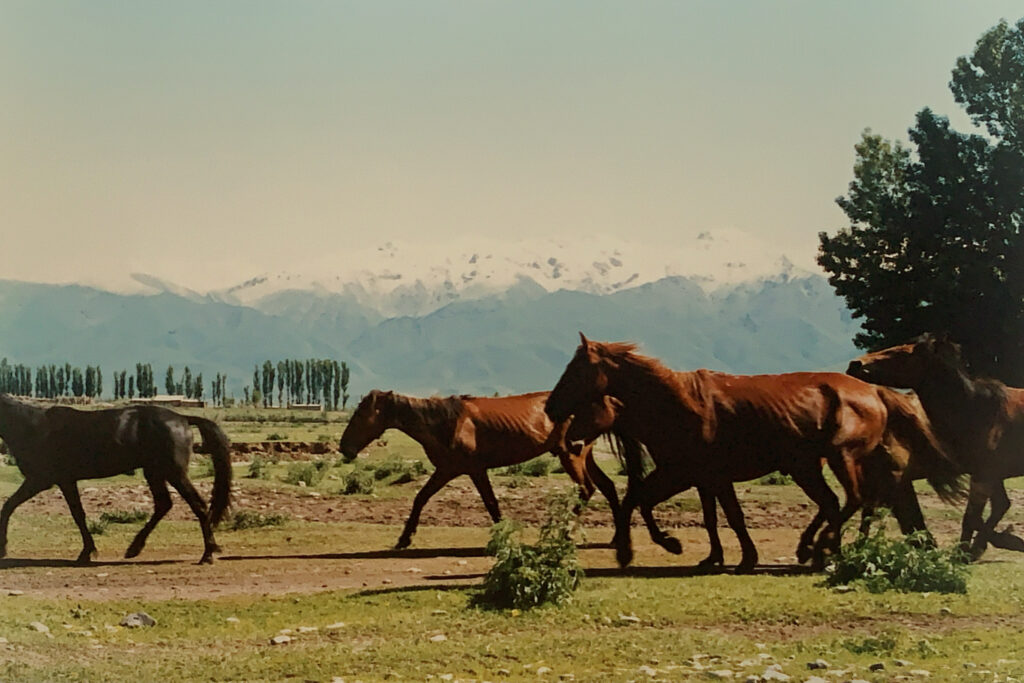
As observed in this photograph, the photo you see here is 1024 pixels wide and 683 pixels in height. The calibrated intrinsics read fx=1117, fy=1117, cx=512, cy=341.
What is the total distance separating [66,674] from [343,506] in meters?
10.8

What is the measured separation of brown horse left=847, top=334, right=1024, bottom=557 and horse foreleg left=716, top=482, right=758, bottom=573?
209 cm

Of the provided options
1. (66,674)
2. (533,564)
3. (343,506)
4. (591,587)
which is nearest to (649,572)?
(591,587)

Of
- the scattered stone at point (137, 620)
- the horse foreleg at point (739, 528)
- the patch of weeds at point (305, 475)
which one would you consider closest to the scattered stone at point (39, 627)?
the scattered stone at point (137, 620)

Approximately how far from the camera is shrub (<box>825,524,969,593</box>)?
10.9m

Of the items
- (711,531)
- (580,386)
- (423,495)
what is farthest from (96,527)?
(711,531)

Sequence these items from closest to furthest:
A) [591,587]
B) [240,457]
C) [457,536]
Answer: [591,587] → [457,536] → [240,457]

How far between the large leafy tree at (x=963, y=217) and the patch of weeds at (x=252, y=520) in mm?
10627

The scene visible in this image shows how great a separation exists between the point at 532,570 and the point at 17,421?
7.81 meters

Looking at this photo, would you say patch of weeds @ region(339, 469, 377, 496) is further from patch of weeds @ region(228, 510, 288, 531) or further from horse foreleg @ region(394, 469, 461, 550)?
horse foreleg @ region(394, 469, 461, 550)

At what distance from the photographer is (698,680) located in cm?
839

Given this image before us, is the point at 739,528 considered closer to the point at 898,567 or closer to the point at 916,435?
the point at 898,567

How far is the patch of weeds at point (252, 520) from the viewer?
17.1 meters

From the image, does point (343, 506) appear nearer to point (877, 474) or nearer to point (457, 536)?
point (457, 536)

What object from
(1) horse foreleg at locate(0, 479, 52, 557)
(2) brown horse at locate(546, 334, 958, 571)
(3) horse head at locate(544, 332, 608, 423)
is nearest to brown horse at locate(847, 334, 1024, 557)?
(2) brown horse at locate(546, 334, 958, 571)
